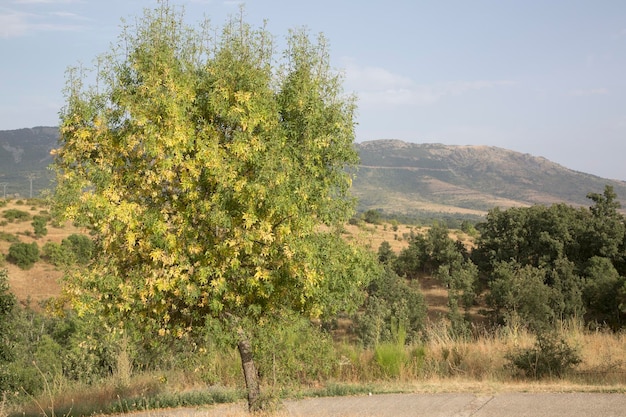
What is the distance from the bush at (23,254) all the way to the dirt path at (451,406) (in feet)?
158

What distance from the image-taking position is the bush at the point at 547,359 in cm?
1234

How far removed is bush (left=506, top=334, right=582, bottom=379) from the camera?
12336 millimetres

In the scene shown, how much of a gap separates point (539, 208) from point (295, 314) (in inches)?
1849

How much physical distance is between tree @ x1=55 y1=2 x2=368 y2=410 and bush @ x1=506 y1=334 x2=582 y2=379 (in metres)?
5.42

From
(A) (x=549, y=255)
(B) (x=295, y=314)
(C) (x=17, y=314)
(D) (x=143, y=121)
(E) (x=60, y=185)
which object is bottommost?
(C) (x=17, y=314)

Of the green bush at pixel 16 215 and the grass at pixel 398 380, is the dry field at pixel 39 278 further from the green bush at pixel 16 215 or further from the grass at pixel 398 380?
the grass at pixel 398 380

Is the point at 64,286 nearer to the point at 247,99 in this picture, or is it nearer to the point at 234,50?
the point at 247,99

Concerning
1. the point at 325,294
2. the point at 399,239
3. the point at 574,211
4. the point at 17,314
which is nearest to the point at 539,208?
the point at 574,211

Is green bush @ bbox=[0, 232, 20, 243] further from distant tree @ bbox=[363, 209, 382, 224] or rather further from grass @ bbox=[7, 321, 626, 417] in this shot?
grass @ bbox=[7, 321, 626, 417]

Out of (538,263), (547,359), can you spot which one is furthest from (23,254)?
(547,359)

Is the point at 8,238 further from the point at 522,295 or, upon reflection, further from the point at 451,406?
the point at 451,406

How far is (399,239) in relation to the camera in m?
73.7

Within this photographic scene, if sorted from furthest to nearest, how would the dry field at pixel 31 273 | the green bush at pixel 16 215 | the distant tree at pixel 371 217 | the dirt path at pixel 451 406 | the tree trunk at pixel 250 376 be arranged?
the distant tree at pixel 371 217, the green bush at pixel 16 215, the dry field at pixel 31 273, the dirt path at pixel 451 406, the tree trunk at pixel 250 376

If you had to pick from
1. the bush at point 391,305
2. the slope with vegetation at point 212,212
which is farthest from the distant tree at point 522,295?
the slope with vegetation at point 212,212
